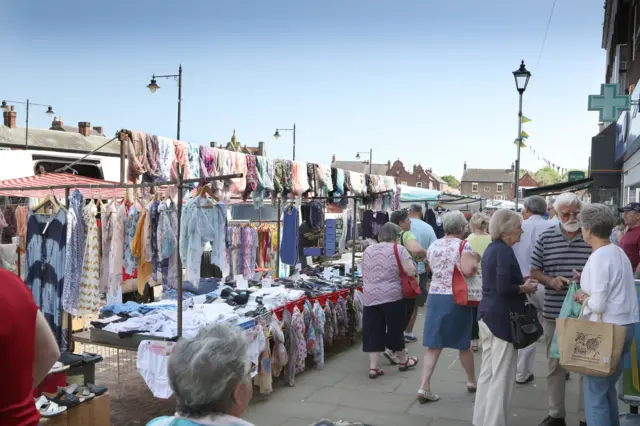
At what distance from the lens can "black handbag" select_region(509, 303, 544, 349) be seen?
4262mm

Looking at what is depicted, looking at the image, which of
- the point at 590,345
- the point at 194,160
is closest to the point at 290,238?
the point at 194,160

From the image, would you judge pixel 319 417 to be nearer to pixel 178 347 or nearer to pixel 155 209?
pixel 155 209

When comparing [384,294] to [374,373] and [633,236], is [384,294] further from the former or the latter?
[633,236]

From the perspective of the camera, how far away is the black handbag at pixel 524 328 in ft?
14.0

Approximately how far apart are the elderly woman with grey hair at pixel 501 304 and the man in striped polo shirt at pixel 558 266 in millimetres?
466

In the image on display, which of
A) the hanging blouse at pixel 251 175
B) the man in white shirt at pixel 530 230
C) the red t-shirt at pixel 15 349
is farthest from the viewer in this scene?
the hanging blouse at pixel 251 175

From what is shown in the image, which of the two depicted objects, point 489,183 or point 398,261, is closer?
point 398,261

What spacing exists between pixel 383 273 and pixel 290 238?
124 inches

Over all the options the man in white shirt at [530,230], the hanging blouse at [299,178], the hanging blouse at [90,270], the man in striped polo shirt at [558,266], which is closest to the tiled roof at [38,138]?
the hanging blouse at [299,178]

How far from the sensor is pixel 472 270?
529 centimetres

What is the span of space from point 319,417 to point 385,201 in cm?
666

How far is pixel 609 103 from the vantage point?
1157cm

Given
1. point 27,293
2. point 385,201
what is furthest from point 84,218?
Result: point 385,201

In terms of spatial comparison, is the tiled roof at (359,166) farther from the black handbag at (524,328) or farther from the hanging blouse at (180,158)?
the black handbag at (524,328)
